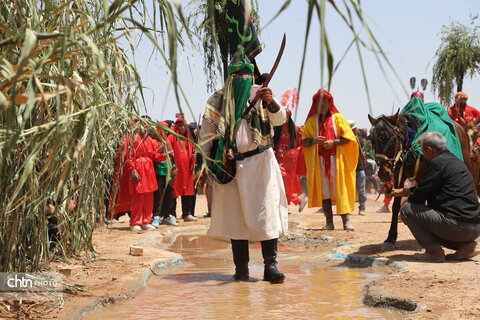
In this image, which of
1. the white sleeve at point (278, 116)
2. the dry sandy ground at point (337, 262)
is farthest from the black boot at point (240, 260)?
the white sleeve at point (278, 116)

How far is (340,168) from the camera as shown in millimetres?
10281

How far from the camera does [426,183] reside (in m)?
6.92

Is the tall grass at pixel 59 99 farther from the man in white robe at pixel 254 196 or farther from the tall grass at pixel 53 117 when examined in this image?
the man in white robe at pixel 254 196

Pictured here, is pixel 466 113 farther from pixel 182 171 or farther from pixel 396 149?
pixel 396 149

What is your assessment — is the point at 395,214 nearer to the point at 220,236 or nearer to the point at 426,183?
the point at 426,183

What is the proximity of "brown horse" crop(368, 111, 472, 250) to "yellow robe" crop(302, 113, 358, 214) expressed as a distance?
2520 millimetres

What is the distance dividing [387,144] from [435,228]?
1.09 metres

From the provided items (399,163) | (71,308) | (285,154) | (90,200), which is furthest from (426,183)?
(285,154)

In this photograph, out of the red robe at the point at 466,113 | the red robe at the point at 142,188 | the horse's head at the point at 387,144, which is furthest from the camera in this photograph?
the red robe at the point at 466,113

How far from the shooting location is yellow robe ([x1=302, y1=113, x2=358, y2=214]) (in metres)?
10.2

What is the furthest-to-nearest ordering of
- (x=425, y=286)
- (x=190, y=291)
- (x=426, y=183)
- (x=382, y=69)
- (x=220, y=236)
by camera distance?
(x=426, y=183) < (x=220, y=236) < (x=190, y=291) < (x=425, y=286) < (x=382, y=69)

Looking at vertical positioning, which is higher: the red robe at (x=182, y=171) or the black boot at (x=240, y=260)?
the red robe at (x=182, y=171)

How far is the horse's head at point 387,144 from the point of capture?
752 centimetres

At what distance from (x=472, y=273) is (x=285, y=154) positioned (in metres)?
8.79
